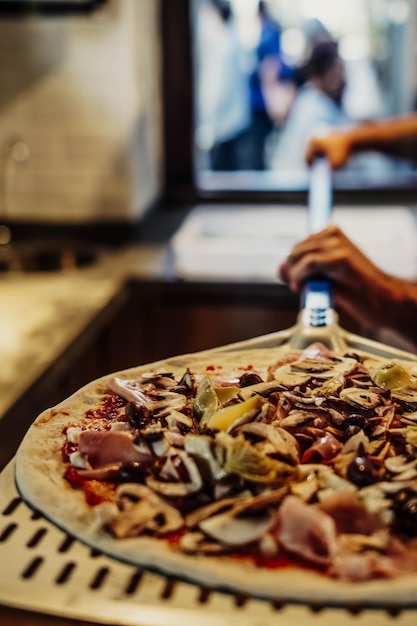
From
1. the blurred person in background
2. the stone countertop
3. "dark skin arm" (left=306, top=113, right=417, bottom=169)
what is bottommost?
the stone countertop

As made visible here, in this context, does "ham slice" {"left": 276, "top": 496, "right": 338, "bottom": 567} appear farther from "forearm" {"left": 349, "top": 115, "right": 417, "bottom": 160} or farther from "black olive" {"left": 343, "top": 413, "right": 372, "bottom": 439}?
"forearm" {"left": 349, "top": 115, "right": 417, "bottom": 160}

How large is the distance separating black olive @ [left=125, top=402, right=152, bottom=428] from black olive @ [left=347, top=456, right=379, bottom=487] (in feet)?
0.79

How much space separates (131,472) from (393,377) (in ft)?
1.23

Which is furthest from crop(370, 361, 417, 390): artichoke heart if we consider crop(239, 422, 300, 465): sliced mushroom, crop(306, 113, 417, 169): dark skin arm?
crop(306, 113, 417, 169): dark skin arm

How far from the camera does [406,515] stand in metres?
0.78

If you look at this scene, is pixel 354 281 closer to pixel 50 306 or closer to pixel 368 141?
pixel 50 306

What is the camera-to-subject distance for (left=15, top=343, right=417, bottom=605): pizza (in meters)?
0.74

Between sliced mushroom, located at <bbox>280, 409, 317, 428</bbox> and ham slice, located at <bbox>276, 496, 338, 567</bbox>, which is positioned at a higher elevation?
sliced mushroom, located at <bbox>280, 409, 317, 428</bbox>

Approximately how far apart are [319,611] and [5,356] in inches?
54.1

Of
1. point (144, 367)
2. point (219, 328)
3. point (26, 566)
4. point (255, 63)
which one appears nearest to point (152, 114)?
point (219, 328)

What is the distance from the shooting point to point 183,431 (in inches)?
36.6

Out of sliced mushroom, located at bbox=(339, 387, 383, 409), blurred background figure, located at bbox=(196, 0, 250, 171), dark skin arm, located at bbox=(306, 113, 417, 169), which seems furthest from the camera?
blurred background figure, located at bbox=(196, 0, 250, 171)

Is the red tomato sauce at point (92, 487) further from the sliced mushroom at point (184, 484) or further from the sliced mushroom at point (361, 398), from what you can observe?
the sliced mushroom at point (361, 398)

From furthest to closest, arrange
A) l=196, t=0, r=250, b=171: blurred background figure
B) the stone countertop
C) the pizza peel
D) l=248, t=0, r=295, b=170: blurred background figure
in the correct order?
l=248, t=0, r=295, b=170: blurred background figure
l=196, t=0, r=250, b=171: blurred background figure
the stone countertop
the pizza peel
